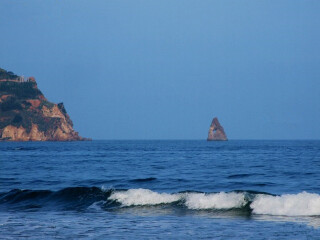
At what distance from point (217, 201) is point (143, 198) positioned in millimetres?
4101

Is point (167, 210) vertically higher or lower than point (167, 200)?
lower

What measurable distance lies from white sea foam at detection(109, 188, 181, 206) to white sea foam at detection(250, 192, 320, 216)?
457 cm

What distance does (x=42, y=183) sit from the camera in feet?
117

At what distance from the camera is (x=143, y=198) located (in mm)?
Answer: 25562

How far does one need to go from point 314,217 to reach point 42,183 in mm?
21939

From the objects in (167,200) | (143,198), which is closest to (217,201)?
(167,200)

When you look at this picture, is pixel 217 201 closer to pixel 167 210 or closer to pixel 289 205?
pixel 167 210

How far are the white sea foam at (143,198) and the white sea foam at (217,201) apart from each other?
3.65 ft

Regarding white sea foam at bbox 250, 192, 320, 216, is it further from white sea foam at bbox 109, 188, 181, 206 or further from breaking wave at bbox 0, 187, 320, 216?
white sea foam at bbox 109, 188, 181, 206

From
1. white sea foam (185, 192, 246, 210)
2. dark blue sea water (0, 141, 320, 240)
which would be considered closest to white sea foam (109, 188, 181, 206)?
dark blue sea water (0, 141, 320, 240)

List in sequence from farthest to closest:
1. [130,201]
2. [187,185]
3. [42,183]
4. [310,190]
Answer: [42,183] → [187,185] → [310,190] → [130,201]

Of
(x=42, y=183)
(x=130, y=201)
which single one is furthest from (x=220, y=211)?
(x=42, y=183)

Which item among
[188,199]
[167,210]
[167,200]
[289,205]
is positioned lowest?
[167,210]

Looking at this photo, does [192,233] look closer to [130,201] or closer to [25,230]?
[25,230]
